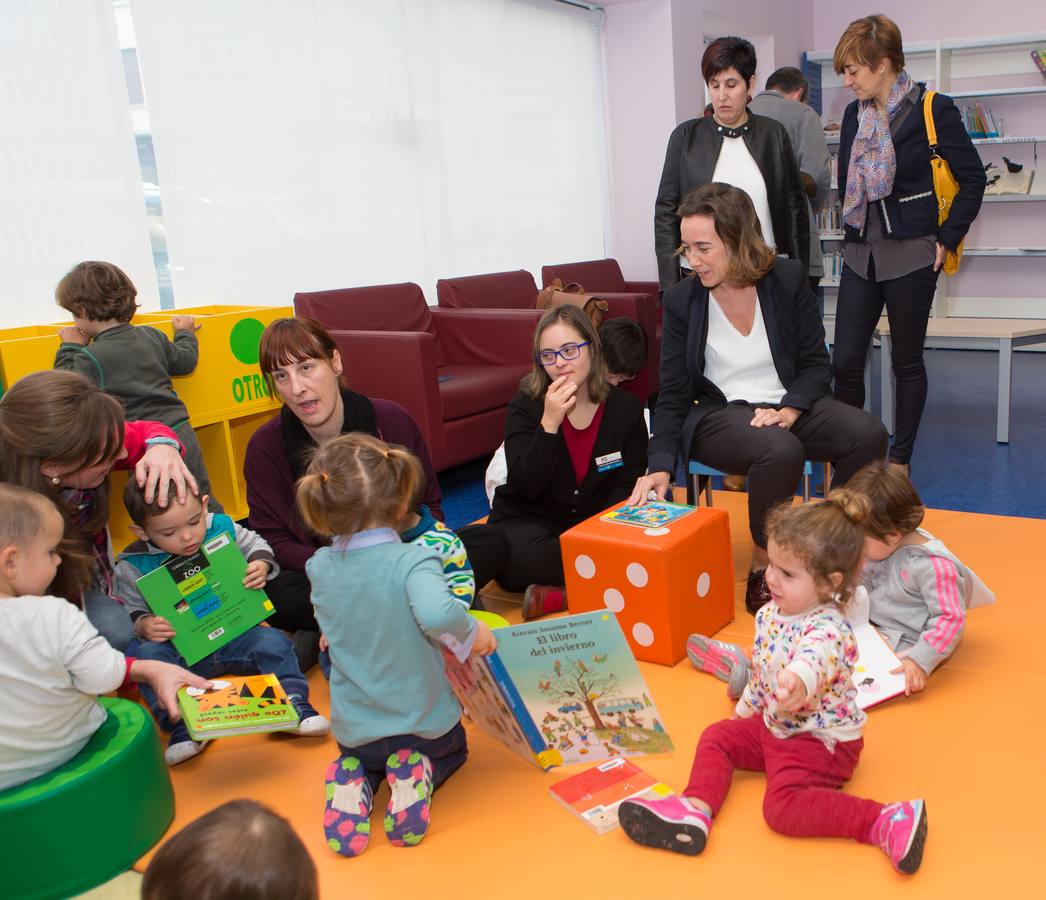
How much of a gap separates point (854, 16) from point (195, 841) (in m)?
8.23

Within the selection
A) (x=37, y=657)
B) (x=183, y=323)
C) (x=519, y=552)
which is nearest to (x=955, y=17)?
(x=183, y=323)

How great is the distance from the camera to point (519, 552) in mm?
2602

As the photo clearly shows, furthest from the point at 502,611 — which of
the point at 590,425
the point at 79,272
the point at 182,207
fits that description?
the point at 182,207

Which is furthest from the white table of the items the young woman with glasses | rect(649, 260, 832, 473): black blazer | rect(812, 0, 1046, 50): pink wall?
rect(812, 0, 1046, 50): pink wall

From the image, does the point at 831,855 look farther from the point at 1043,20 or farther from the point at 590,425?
the point at 1043,20

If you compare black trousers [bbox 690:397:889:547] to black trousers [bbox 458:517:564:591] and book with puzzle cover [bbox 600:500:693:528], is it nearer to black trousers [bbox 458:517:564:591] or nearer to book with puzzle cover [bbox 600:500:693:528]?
book with puzzle cover [bbox 600:500:693:528]

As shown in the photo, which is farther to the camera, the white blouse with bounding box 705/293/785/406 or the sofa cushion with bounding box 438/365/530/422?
the sofa cushion with bounding box 438/365/530/422

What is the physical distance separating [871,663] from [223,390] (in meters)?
2.47

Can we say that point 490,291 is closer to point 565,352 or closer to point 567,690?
point 565,352

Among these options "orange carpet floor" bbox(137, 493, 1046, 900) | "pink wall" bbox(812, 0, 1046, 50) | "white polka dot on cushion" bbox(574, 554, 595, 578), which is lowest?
"orange carpet floor" bbox(137, 493, 1046, 900)

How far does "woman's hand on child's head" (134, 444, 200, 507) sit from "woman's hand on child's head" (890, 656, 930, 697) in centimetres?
158

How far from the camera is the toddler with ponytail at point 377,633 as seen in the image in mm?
1642

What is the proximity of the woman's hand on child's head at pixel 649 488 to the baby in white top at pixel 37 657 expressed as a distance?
1.32 m

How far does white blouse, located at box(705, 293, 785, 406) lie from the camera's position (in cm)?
271
